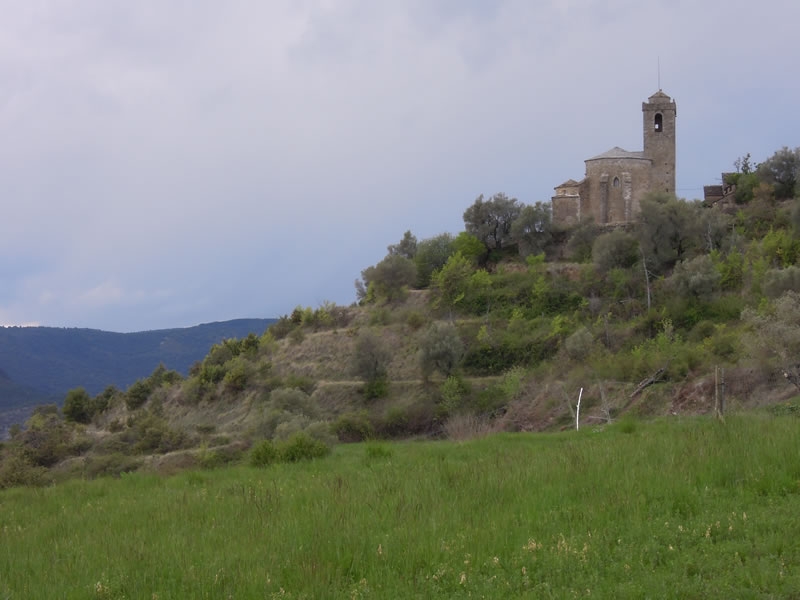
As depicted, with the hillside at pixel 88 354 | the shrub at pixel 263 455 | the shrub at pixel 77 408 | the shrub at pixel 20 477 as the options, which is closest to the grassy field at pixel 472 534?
the shrub at pixel 263 455

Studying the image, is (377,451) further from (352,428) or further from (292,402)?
(292,402)

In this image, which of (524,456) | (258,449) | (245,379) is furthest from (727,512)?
(245,379)

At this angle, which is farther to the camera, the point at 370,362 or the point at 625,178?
the point at 625,178

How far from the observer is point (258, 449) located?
44.5ft

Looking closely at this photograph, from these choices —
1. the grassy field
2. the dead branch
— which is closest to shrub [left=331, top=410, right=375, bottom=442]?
the dead branch

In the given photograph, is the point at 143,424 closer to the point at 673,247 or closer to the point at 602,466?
the point at 673,247

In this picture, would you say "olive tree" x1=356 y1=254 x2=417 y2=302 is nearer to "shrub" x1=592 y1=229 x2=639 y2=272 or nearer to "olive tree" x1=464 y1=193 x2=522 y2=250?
"olive tree" x1=464 y1=193 x2=522 y2=250

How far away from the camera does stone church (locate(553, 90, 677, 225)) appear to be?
44844 mm

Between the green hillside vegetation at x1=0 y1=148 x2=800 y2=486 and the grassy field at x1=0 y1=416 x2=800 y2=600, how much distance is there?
1325 cm

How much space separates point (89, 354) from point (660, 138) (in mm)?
65272

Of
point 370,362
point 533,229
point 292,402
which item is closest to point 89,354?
point 370,362

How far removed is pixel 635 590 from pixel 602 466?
3163 millimetres

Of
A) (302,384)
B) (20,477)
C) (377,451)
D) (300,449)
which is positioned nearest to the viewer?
(377,451)

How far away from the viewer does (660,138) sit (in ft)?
152
